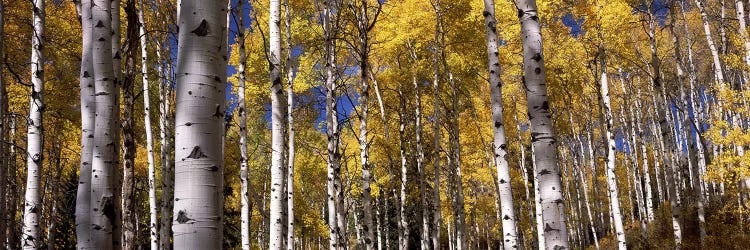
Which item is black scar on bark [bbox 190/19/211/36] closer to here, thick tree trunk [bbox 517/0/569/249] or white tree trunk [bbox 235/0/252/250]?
thick tree trunk [bbox 517/0/569/249]

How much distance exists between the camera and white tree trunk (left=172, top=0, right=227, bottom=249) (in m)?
1.91

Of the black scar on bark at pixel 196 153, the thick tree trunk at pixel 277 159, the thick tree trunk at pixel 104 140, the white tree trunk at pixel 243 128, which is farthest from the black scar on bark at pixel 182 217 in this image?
the white tree trunk at pixel 243 128

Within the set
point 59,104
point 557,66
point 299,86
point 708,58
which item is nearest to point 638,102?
point 708,58

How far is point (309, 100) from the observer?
13.2 m

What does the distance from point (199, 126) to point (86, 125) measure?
7.61ft

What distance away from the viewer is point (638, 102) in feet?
73.7

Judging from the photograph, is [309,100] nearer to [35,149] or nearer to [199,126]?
[35,149]

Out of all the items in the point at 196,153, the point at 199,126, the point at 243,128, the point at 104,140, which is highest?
the point at 243,128

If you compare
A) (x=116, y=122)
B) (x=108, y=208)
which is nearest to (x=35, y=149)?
(x=116, y=122)

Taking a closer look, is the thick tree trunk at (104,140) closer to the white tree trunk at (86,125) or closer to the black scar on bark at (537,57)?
the white tree trunk at (86,125)

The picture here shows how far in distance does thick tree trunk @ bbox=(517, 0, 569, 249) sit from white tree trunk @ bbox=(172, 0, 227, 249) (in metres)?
2.82

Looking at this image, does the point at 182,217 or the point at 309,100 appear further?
the point at 309,100

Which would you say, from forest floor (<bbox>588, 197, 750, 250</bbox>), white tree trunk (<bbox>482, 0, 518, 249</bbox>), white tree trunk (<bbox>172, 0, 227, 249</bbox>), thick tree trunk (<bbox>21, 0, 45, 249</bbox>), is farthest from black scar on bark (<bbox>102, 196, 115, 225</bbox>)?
forest floor (<bbox>588, 197, 750, 250</bbox>)

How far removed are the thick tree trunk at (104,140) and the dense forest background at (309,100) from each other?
0.4 inches
